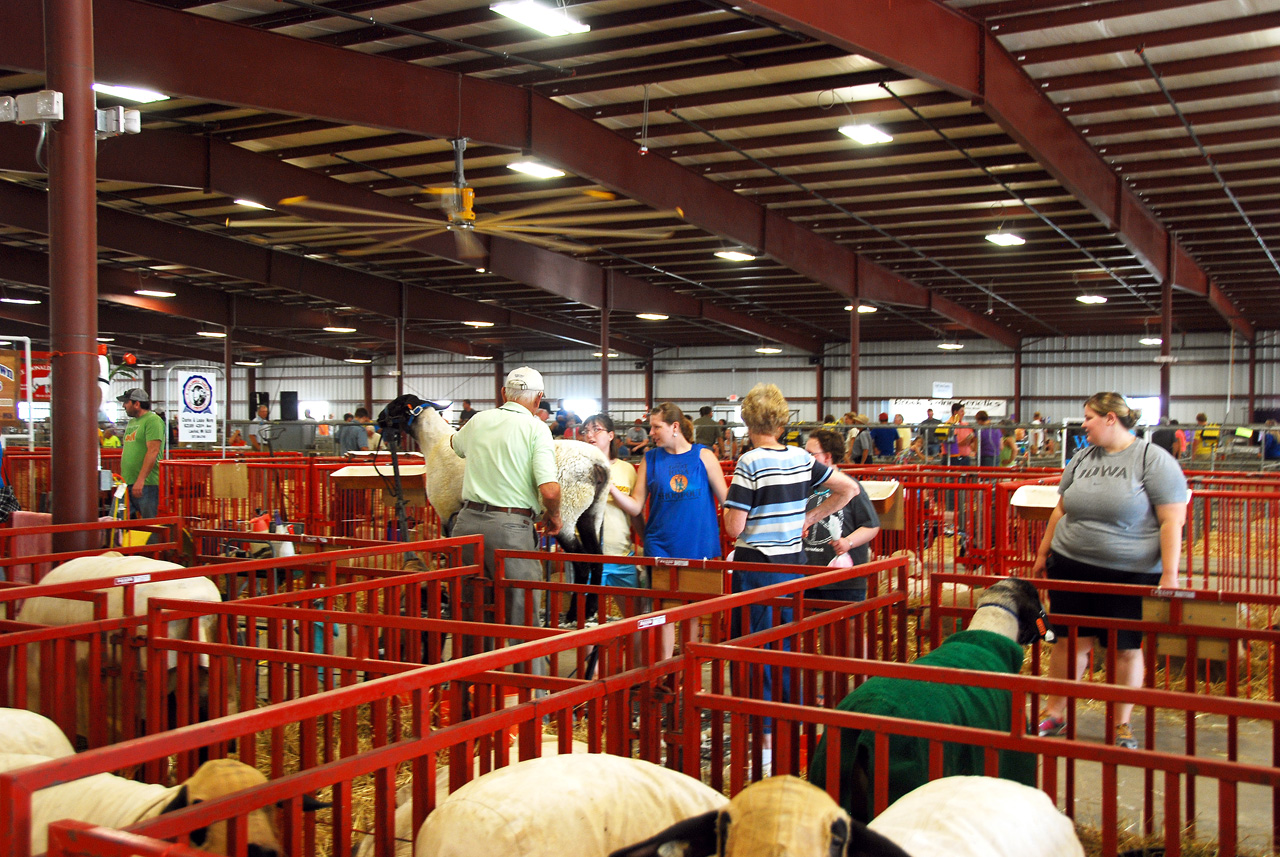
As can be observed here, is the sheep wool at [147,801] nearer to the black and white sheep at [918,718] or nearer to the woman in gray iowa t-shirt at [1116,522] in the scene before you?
the black and white sheep at [918,718]

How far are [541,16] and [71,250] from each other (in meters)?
4.93

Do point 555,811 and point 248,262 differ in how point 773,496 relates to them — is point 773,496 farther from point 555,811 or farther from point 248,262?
point 248,262

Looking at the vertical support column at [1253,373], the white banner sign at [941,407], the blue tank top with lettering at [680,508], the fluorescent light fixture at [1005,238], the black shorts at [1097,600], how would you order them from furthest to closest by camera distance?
1. the white banner sign at [941,407]
2. the vertical support column at [1253,373]
3. the fluorescent light fixture at [1005,238]
4. the blue tank top with lettering at [680,508]
5. the black shorts at [1097,600]

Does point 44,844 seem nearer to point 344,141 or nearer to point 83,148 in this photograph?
point 83,148

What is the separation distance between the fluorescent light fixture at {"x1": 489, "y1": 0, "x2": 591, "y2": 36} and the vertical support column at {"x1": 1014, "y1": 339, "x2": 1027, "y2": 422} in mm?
27145

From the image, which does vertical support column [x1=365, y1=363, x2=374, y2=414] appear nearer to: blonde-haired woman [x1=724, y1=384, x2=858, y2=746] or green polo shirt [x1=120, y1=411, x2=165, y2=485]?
green polo shirt [x1=120, y1=411, x2=165, y2=485]

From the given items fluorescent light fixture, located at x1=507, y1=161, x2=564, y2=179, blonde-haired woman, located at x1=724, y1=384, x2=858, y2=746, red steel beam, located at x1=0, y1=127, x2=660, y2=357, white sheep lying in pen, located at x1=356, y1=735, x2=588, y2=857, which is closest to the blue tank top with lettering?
blonde-haired woman, located at x1=724, y1=384, x2=858, y2=746

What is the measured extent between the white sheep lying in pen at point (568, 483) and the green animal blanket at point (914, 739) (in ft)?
12.8

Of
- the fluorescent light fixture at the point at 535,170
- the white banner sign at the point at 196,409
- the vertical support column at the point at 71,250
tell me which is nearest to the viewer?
the vertical support column at the point at 71,250

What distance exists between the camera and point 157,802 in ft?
7.19

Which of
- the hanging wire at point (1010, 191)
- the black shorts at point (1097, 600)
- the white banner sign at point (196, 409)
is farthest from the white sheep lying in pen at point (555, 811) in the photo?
the white banner sign at point (196, 409)

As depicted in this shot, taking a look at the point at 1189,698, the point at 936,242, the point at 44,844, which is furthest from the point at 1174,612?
the point at 936,242

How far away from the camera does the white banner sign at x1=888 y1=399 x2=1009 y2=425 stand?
34.2 m

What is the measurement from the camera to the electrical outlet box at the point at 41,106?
6.06m
